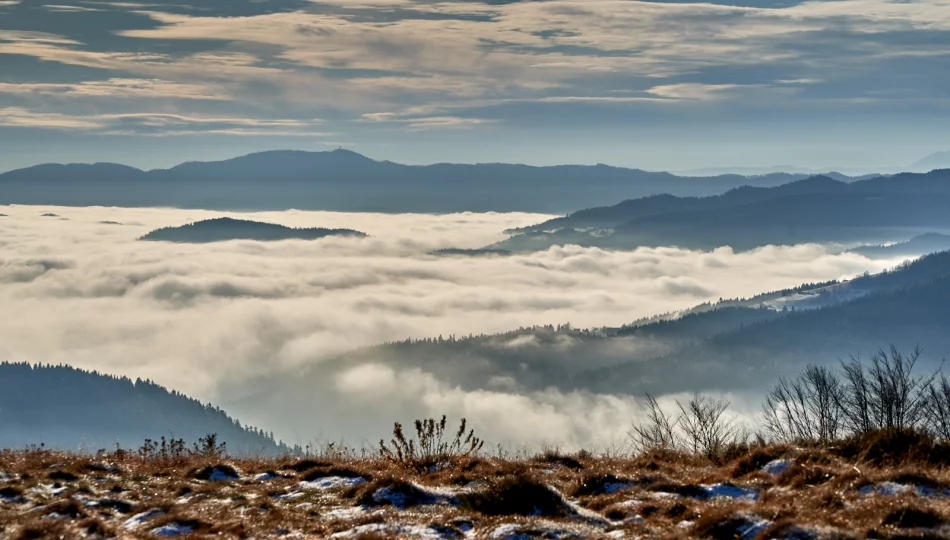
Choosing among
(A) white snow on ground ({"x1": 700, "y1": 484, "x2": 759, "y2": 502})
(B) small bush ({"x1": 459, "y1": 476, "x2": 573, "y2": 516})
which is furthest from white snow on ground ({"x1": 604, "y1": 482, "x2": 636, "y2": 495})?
(B) small bush ({"x1": 459, "y1": 476, "x2": 573, "y2": 516})

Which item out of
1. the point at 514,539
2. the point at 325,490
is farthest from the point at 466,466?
the point at 514,539

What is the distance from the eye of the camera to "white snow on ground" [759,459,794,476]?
15531 millimetres

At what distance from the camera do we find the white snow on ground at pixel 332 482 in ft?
54.5

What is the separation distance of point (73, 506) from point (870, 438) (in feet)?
49.2

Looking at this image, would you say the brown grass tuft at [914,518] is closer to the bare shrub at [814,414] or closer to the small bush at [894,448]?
the small bush at [894,448]

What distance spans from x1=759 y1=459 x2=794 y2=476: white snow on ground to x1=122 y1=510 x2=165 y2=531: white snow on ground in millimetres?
11072

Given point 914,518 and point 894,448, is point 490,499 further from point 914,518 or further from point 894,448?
point 894,448

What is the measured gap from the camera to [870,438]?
16438 mm

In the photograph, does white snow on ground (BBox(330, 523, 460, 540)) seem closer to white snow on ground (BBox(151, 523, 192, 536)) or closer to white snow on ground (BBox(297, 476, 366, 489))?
white snow on ground (BBox(151, 523, 192, 536))

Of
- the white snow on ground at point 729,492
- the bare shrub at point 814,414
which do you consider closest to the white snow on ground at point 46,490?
the white snow on ground at point 729,492

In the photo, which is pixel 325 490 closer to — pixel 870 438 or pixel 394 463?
pixel 394 463

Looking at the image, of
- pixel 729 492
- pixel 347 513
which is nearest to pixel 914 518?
pixel 729 492

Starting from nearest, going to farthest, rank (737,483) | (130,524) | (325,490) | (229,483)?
(130,524)
(737,483)
(325,490)
(229,483)

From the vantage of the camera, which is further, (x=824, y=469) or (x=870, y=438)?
(x=870, y=438)
